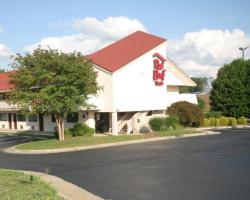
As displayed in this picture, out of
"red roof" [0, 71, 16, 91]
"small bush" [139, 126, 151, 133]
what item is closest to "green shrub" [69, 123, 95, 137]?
"small bush" [139, 126, 151, 133]

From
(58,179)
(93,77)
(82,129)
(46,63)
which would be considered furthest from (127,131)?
(58,179)

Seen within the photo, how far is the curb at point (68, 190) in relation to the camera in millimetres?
11920

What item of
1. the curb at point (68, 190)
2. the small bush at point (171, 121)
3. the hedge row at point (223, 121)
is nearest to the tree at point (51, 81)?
the small bush at point (171, 121)

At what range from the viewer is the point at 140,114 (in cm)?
3762

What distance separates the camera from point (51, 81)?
96.5ft

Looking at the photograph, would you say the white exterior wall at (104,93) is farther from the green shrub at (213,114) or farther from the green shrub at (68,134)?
the green shrub at (213,114)

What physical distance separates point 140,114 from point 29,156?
15.5 m

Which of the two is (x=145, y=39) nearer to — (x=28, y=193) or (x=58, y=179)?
(x=58, y=179)

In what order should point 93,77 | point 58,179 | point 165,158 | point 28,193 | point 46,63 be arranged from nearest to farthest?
point 28,193, point 58,179, point 165,158, point 46,63, point 93,77

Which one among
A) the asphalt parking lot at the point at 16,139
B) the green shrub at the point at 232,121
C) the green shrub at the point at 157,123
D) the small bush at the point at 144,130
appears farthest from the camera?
the green shrub at the point at 232,121

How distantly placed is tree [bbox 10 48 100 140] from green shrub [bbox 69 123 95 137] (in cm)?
420

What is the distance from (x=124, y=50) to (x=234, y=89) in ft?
52.2

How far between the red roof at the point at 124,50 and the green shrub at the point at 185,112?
6569 mm

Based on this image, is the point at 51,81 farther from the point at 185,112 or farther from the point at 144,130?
the point at 185,112
